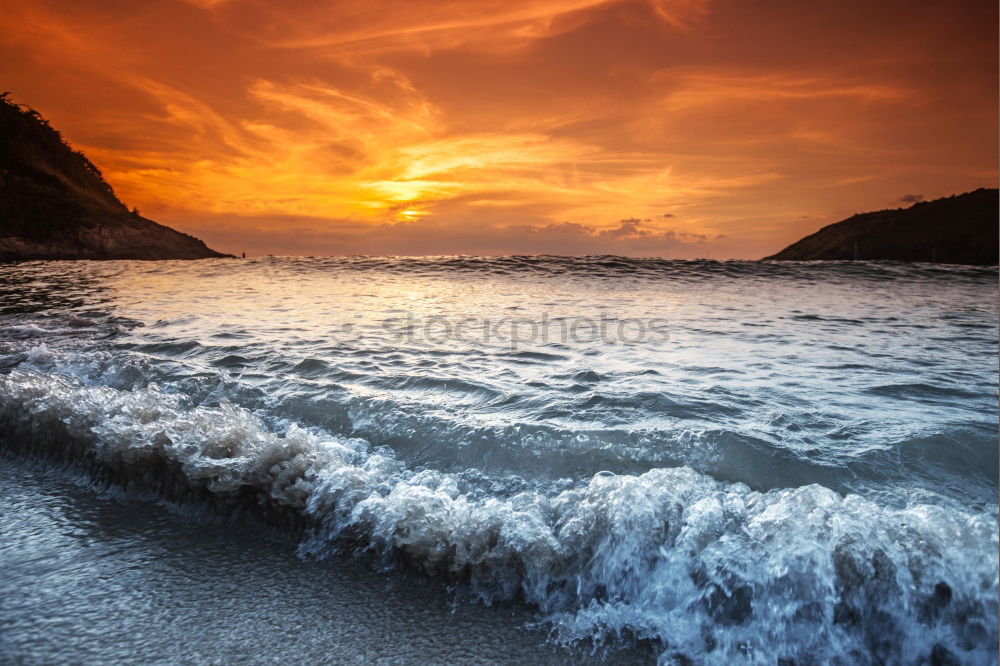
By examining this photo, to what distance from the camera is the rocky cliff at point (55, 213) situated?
→ 103ft

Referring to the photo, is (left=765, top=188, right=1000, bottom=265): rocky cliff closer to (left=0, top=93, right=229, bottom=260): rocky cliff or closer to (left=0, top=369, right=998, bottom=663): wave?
(left=0, top=369, right=998, bottom=663): wave

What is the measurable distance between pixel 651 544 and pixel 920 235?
7866 cm

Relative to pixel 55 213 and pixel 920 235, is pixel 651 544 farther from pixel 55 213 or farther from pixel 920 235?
pixel 920 235

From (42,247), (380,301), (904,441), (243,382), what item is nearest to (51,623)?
(243,382)

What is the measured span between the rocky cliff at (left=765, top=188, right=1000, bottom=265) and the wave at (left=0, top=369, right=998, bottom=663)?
61928mm

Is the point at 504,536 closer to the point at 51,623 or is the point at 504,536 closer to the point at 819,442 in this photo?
the point at 51,623

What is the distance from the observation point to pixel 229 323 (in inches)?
369

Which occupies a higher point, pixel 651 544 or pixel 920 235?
pixel 920 235

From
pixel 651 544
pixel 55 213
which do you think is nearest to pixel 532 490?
pixel 651 544

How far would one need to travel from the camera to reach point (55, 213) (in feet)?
111

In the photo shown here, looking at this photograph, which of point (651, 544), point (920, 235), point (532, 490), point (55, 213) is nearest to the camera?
point (651, 544)

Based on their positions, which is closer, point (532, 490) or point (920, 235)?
point (532, 490)

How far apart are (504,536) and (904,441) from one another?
3.13m

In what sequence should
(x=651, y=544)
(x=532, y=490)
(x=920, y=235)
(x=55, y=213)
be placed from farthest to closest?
(x=920, y=235) < (x=55, y=213) < (x=532, y=490) < (x=651, y=544)
